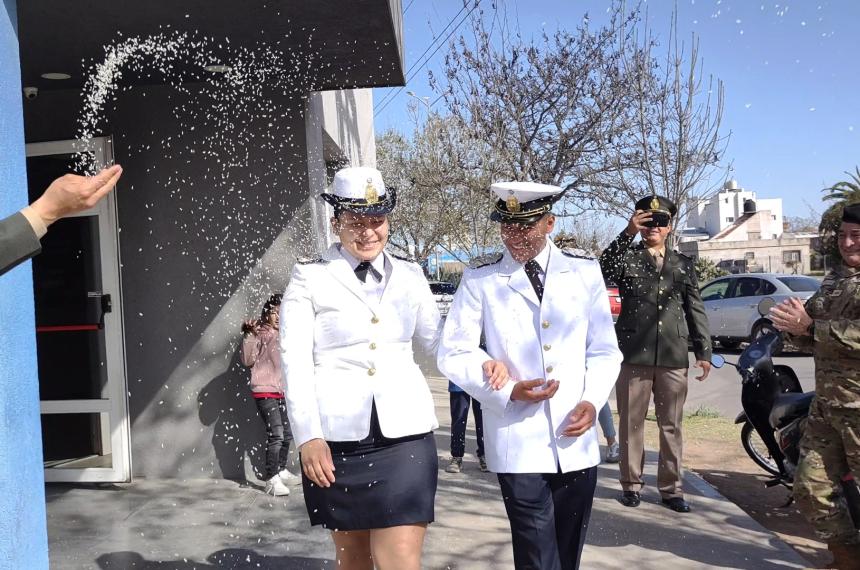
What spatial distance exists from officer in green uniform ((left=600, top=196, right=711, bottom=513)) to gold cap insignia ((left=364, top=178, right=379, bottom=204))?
2788mm

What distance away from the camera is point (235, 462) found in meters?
6.49

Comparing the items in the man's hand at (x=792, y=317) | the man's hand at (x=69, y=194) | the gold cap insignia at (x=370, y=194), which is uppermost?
the gold cap insignia at (x=370, y=194)

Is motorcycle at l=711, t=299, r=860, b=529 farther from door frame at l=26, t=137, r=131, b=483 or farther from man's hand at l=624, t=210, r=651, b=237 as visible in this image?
door frame at l=26, t=137, r=131, b=483

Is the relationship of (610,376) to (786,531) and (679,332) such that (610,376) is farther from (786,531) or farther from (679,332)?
(786,531)

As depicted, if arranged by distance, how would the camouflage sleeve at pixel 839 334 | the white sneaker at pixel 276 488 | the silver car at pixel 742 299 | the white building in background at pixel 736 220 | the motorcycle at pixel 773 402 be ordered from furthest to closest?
the white building in background at pixel 736 220 → the silver car at pixel 742 299 → the white sneaker at pixel 276 488 → the motorcycle at pixel 773 402 → the camouflage sleeve at pixel 839 334

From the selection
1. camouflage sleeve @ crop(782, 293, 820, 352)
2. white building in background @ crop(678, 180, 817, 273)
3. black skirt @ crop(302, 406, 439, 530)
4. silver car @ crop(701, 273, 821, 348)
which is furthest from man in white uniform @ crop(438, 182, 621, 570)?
white building in background @ crop(678, 180, 817, 273)

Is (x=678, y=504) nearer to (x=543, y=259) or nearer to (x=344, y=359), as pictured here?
(x=543, y=259)

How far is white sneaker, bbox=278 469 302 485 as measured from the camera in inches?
244

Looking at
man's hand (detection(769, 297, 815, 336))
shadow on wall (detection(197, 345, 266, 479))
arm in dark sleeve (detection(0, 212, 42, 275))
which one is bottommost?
shadow on wall (detection(197, 345, 266, 479))

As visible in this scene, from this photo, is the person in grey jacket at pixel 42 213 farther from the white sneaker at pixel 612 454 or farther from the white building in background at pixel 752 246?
the white building in background at pixel 752 246

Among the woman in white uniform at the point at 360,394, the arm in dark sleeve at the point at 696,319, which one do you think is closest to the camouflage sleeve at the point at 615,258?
the arm in dark sleeve at the point at 696,319

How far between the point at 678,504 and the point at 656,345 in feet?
3.76

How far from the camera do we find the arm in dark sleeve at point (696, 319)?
18.6 feet

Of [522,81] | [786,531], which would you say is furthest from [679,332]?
[522,81]
